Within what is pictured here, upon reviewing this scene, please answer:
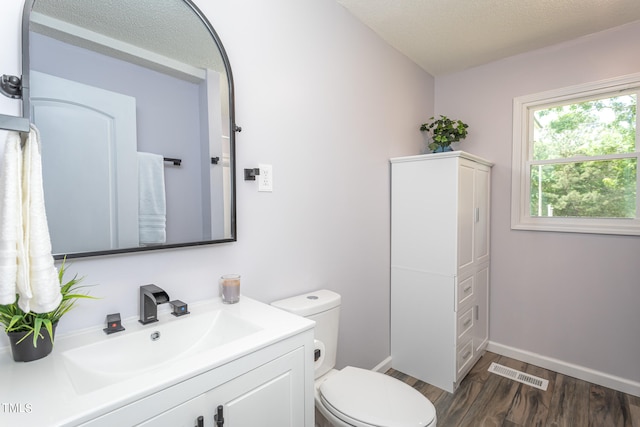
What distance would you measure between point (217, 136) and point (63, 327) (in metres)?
0.84

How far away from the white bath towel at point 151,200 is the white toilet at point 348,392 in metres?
0.63

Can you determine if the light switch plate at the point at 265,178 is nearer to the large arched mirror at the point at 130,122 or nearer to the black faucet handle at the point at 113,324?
the large arched mirror at the point at 130,122

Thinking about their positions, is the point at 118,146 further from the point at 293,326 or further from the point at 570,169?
the point at 570,169

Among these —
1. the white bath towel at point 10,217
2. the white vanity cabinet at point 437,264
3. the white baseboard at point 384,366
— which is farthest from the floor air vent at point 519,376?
the white bath towel at point 10,217

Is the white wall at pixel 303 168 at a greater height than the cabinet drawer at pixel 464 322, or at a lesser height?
greater

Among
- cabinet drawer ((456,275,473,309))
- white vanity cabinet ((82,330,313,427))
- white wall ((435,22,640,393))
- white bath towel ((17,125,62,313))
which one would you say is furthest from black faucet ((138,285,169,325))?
white wall ((435,22,640,393))

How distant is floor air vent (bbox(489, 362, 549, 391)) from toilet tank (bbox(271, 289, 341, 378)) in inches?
57.9

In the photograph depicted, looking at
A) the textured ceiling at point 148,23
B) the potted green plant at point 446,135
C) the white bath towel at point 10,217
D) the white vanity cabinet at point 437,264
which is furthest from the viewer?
the potted green plant at point 446,135

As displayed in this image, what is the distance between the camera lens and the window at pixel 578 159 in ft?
7.07

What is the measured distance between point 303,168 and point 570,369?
93.8 inches

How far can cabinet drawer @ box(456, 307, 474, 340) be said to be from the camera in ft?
6.99

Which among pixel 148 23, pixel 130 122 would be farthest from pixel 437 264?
pixel 148 23

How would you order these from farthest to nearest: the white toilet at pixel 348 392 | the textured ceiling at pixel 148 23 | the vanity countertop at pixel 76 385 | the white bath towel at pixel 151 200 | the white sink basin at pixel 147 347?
the white toilet at pixel 348 392 → the white bath towel at pixel 151 200 → the textured ceiling at pixel 148 23 → the white sink basin at pixel 147 347 → the vanity countertop at pixel 76 385

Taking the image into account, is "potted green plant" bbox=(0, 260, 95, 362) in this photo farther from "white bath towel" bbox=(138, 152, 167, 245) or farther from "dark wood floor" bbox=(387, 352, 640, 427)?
"dark wood floor" bbox=(387, 352, 640, 427)
